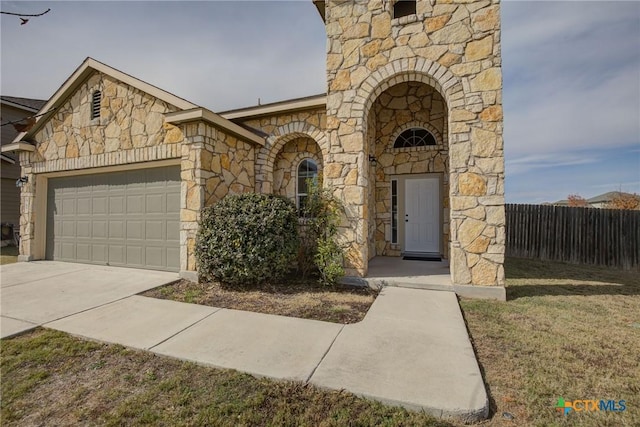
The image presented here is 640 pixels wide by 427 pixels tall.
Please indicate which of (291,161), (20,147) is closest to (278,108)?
(291,161)

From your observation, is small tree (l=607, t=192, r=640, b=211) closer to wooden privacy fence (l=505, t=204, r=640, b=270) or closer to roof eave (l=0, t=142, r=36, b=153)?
wooden privacy fence (l=505, t=204, r=640, b=270)

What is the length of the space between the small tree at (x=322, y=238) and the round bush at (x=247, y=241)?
0.45 metres

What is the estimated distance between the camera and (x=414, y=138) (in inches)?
314

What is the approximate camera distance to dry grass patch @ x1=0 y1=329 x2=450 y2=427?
198 cm

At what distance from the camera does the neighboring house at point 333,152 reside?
4.82m

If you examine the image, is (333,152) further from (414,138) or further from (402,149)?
(414,138)

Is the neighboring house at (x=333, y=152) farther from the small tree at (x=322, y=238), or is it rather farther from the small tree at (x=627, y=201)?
the small tree at (x=627, y=201)

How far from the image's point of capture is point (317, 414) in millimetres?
1998

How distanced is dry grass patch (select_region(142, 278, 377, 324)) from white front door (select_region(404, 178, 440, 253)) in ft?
11.9

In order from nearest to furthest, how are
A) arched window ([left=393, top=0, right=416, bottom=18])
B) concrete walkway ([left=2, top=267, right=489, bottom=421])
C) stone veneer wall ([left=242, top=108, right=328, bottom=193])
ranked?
1. concrete walkway ([left=2, top=267, right=489, bottom=421])
2. arched window ([left=393, top=0, right=416, bottom=18])
3. stone veneer wall ([left=242, top=108, right=328, bottom=193])

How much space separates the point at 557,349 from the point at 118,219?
8.85m

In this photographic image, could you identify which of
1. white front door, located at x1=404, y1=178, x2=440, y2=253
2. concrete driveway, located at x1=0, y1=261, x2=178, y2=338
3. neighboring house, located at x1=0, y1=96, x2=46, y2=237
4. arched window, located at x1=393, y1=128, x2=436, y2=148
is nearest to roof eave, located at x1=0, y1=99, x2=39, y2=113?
neighboring house, located at x1=0, y1=96, x2=46, y2=237

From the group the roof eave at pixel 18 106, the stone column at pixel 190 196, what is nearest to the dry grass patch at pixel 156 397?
the stone column at pixel 190 196

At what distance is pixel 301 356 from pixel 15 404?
2.36 metres
